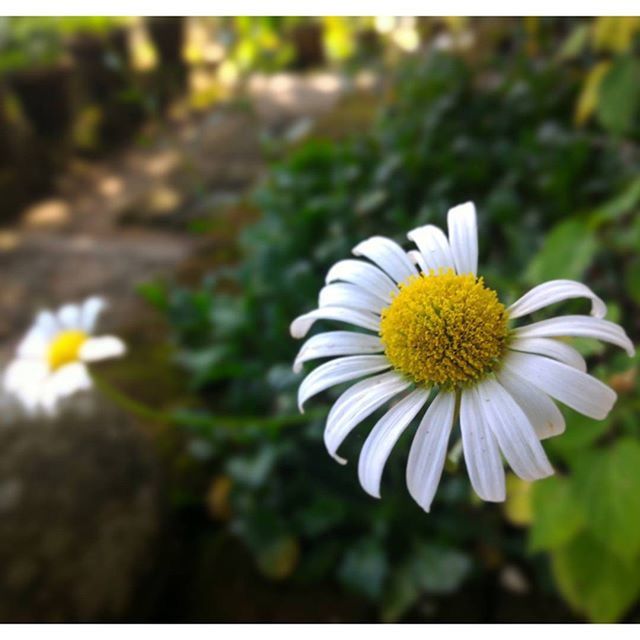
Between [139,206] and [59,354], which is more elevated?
[59,354]

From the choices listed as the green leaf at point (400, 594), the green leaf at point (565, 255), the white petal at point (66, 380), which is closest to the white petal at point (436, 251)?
the green leaf at point (565, 255)

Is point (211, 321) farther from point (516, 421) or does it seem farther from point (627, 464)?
point (516, 421)

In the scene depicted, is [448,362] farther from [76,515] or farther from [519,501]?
[76,515]

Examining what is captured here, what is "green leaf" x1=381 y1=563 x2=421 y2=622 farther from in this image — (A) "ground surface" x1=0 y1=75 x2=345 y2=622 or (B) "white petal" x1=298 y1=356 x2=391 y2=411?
(B) "white petal" x1=298 y1=356 x2=391 y2=411

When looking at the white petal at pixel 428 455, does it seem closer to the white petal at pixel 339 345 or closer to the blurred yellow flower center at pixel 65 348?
the white petal at pixel 339 345

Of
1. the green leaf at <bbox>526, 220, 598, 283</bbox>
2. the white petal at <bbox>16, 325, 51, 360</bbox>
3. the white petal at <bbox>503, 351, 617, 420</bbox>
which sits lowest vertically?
the green leaf at <bbox>526, 220, 598, 283</bbox>

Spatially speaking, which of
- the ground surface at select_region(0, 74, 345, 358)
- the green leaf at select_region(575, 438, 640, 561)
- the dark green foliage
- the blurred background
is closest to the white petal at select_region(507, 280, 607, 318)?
the blurred background

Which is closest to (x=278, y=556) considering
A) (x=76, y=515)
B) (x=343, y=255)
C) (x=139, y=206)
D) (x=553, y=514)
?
(x=76, y=515)

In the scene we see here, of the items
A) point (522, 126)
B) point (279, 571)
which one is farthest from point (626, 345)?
point (522, 126)
